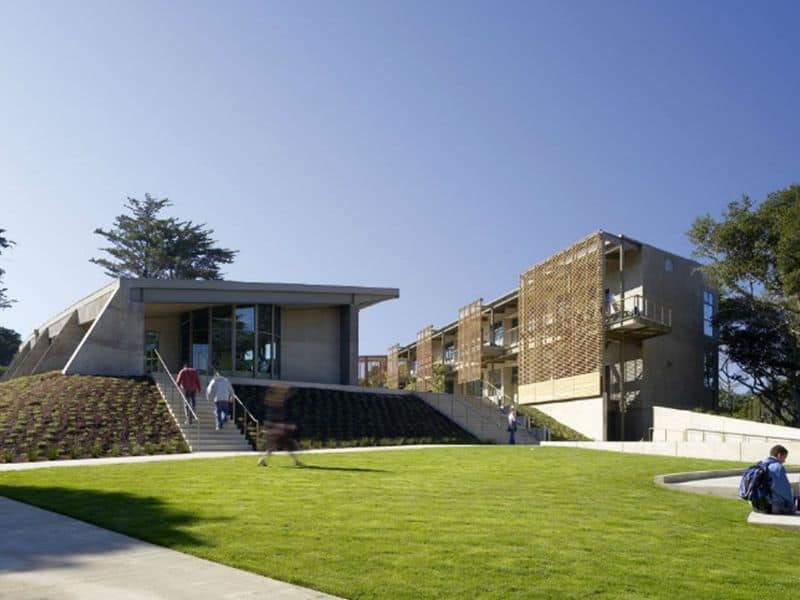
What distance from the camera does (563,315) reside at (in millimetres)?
37281

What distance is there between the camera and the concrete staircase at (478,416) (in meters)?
30.5

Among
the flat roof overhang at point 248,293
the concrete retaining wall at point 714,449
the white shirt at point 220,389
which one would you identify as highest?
the flat roof overhang at point 248,293

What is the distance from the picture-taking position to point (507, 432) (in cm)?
3117

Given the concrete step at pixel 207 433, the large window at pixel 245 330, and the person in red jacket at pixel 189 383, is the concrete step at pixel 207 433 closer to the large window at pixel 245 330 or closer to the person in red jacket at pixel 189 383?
the person in red jacket at pixel 189 383

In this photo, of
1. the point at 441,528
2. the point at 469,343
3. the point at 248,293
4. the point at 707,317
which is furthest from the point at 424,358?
the point at 441,528

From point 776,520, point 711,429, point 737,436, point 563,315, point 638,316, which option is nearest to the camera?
point 776,520

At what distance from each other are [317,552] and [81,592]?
1997mm

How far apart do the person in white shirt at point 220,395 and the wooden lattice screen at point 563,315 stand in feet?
59.1

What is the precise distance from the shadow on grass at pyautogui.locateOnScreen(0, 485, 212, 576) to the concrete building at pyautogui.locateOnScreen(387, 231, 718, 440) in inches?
1056

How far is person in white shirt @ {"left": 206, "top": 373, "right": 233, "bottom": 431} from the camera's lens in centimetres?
2139

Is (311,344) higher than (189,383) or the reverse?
higher

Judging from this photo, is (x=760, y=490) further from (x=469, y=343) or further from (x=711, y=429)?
(x=469, y=343)

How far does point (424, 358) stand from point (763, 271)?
29.8 metres

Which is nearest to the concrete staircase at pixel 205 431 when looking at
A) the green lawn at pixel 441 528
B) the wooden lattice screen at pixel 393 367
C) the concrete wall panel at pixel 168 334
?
the green lawn at pixel 441 528
